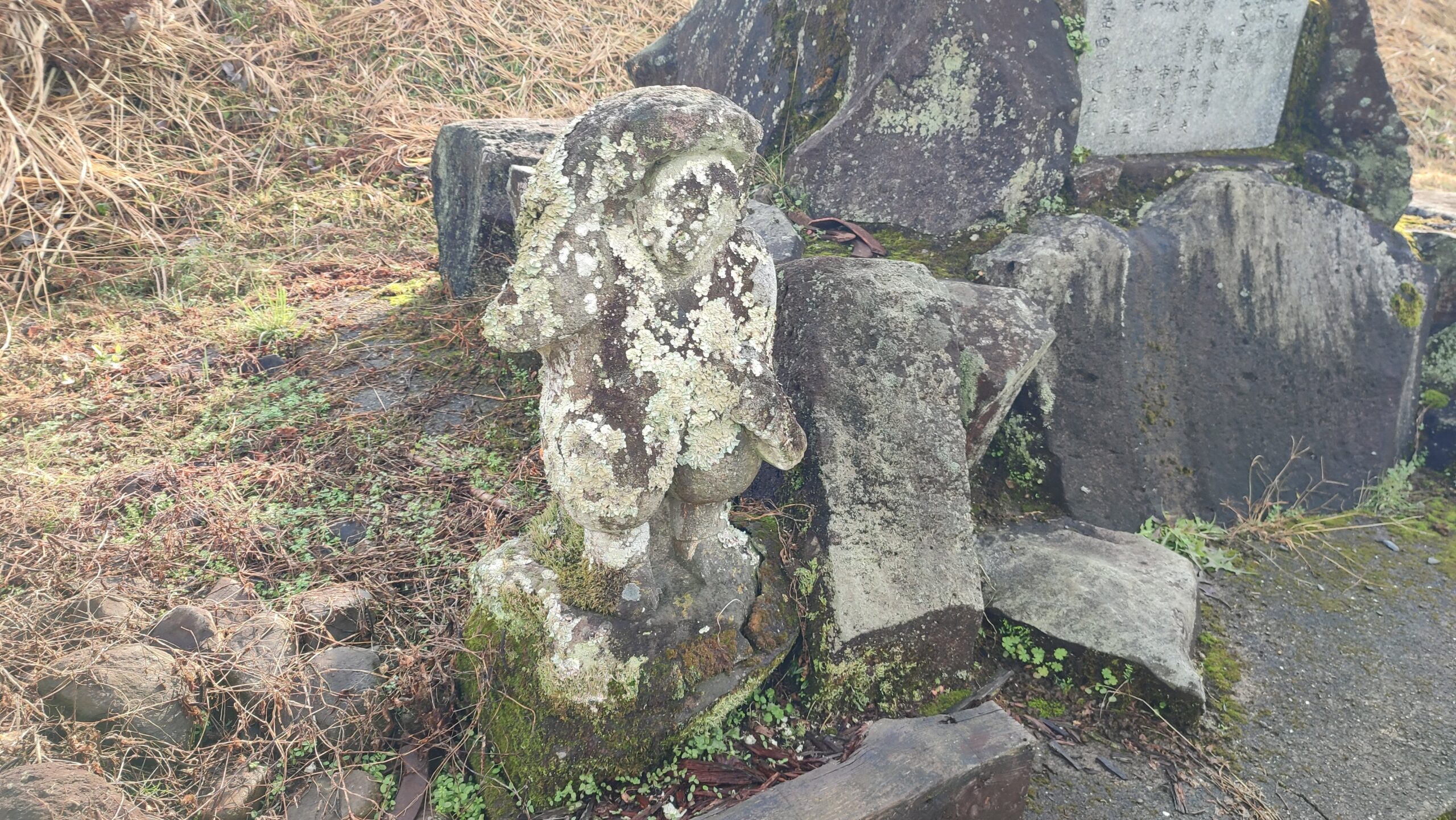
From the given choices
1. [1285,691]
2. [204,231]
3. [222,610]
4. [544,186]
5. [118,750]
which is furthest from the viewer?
[204,231]

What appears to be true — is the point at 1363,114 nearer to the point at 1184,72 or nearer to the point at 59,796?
the point at 1184,72

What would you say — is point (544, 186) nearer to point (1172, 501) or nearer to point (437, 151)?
point (437, 151)

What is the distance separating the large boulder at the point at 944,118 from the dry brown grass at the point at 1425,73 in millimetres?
5582

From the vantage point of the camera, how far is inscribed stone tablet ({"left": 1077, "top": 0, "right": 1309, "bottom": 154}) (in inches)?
175

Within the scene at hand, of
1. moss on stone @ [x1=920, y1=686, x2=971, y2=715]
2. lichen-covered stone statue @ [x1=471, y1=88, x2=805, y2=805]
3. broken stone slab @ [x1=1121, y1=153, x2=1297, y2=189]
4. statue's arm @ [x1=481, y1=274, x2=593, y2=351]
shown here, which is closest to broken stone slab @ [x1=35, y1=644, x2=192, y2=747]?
lichen-covered stone statue @ [x1=471, y1=88, x2=805, y2=805]

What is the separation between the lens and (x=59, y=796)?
1.99 metres

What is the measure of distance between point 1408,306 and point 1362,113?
1.12 metres

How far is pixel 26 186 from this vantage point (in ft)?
15.4

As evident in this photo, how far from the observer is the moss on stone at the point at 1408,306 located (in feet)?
15.2

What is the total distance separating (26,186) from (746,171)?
4437 mm

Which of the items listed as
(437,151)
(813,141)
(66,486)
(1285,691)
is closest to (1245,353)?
(1285,691)

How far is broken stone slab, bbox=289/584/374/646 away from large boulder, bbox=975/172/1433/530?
2.67 meters

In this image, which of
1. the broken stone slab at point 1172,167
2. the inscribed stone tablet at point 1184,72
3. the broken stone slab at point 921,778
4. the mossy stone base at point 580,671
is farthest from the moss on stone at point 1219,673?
the inscribed stone tablet at point 1184,72

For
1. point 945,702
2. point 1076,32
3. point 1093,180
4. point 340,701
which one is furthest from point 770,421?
point 1076,32
